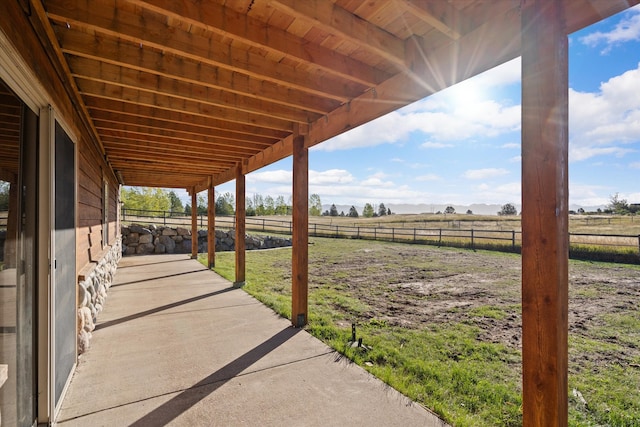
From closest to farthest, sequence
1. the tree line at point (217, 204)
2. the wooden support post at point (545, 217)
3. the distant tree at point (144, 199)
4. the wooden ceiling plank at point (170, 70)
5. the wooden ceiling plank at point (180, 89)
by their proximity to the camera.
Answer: the wooden support post at point (545, 217), the wooden ceiling plank at point (170, 70), the wooden ceiling plank at point (180, 89), the distant tree at point (144, 199), the tree line at point (217, 204)

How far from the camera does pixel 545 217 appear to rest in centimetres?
138

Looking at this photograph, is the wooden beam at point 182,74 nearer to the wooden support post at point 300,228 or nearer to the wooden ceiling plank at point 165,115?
the wooden ceiling plank at point 165,115

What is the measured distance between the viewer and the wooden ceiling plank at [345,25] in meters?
1.75

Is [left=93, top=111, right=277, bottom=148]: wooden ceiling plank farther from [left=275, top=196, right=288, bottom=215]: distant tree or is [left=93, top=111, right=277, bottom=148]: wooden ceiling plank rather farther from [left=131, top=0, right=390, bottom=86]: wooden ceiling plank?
[left=275, top=196, right=288, bottom=215]: distant tree

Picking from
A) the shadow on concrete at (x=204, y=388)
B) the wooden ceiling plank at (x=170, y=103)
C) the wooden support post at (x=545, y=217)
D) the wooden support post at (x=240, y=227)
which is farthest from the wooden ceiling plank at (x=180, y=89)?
the wooden support post at (x=240, y=227)

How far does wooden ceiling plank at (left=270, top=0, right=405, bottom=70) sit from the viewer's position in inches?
69.0

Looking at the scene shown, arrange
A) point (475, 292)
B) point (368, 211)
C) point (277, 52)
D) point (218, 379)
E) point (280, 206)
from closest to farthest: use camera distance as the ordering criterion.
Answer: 1. point (277, 52)
2. point (218, 379)
3. point (475, 292)
4. point (280, 206)
5. point (368, 211)

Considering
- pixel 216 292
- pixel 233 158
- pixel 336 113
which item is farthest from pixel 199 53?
pixel 216 292

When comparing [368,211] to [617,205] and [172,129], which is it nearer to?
[617,205]

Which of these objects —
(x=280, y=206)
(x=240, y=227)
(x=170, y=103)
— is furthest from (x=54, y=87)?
(x=280, y=206)

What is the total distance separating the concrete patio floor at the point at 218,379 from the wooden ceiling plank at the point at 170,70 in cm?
246

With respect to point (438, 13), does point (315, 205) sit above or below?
above

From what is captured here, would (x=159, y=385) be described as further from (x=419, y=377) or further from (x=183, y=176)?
(x=183, y=176)

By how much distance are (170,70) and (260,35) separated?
0.88m
